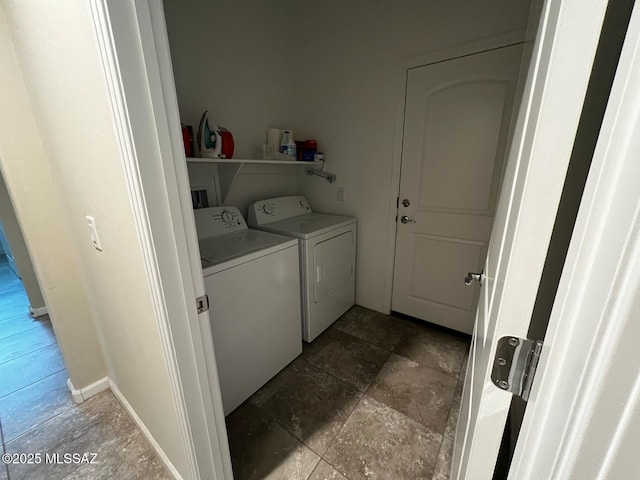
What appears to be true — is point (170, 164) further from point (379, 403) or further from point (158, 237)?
point (379, 403)

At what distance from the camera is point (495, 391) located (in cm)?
44

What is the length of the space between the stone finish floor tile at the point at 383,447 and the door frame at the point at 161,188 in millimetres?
736

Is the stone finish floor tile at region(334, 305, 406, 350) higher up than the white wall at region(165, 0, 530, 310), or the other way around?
the white wall at region(165, 0, 530, 310)

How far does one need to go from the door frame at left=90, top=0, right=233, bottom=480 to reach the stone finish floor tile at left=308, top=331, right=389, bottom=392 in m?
1.03

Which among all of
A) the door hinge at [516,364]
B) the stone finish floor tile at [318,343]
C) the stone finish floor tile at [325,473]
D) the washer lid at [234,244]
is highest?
the door hinge at [516,364]

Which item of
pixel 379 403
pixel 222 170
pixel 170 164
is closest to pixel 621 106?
pixel 170 164

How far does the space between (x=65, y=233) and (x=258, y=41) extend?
198 cm

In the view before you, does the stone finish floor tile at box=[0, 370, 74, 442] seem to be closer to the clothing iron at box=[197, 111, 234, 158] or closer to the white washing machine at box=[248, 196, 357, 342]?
the white washing machine at box=[248, 196, 357, 342]

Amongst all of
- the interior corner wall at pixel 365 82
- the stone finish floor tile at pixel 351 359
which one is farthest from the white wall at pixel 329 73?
the stone finish floor tile at pixel 351 359

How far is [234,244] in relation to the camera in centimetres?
160

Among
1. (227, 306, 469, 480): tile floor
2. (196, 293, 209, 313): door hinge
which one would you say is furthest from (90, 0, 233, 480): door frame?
(227, 306, 469, 480): tile floor

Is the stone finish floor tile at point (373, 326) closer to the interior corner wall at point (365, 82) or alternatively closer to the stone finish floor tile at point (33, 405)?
the interior corner wall at point (365, 82)

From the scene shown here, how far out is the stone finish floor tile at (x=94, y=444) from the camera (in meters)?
1.23

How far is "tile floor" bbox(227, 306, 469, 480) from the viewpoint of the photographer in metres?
1.25
